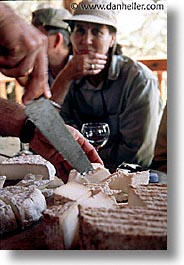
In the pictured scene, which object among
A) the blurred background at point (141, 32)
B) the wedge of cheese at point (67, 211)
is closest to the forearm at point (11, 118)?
the blurred background at point (141, 32)

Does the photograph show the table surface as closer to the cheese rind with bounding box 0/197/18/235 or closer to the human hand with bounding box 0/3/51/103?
the cheese rind with bounding box 0/197/18/235

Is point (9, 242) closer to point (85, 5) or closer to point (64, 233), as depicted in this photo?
point (64, 233)

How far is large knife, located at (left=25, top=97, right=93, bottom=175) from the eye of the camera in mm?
1027

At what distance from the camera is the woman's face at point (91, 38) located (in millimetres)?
1033

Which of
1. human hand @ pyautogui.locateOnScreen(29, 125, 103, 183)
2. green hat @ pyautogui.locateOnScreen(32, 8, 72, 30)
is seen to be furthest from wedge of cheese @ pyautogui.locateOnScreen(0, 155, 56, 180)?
green hat @ pyautogui.locateOnScreen(32, 8, 72, 30)

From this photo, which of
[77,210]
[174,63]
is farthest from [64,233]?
[174,63]

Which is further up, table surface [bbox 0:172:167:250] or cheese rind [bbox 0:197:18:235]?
cheese rind [bbox 0:197:18:235]

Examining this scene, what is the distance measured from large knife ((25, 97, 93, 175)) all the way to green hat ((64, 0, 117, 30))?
149 mm

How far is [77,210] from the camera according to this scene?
3.28 ft

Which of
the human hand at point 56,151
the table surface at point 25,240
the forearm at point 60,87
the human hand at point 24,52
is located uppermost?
the human hand at point 24,52

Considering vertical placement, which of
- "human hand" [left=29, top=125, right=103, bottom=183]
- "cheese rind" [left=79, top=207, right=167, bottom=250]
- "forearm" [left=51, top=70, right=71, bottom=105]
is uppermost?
"forearm" [left=51, top=70, right=71, bottom=105]

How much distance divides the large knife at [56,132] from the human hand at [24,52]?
2cm

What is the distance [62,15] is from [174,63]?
7.8 inches

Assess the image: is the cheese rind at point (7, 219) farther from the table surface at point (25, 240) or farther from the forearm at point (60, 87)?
the forearm at point (60, 87)
